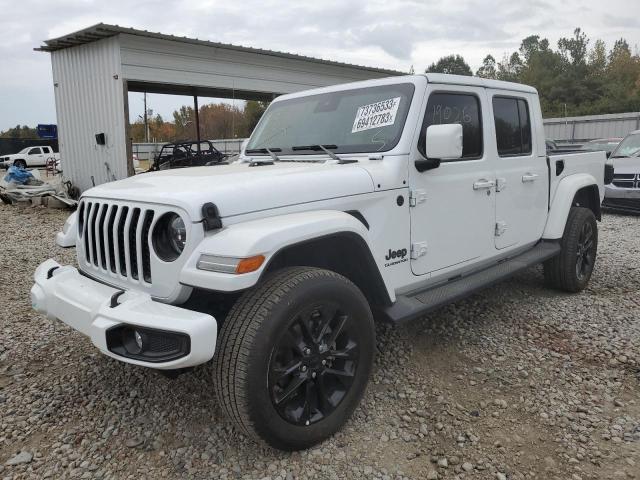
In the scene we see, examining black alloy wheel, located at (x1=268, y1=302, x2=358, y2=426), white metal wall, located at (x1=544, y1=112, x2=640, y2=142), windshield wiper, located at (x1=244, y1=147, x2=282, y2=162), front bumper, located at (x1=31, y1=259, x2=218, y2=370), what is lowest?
black alloy wheel, located at (x1=268, y1=302, x2=358, y2=426)

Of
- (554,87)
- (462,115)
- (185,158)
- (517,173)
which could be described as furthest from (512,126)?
(554,87)

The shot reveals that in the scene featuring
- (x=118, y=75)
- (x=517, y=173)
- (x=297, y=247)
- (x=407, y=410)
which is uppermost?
(x=118, y=75)

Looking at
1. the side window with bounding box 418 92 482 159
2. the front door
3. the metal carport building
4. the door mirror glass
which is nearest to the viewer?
the door mirror glass

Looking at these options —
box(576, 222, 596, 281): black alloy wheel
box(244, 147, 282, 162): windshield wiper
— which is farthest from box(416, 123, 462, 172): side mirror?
box(576, 222, 596, 281): black alloy wheel

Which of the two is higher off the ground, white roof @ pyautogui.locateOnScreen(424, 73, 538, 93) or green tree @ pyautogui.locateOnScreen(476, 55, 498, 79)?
green tree @ pyautogui.locateOnScreen(476, 55, 498, 79)

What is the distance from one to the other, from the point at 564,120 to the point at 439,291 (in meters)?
22.1

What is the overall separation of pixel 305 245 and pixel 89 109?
10.9 meters

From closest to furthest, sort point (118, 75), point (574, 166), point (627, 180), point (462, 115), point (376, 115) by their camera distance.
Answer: point (376, 115) < point (462, 115) < point (574, 166) < point (627, 180) < point (118, 75)

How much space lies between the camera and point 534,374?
11.2 feet

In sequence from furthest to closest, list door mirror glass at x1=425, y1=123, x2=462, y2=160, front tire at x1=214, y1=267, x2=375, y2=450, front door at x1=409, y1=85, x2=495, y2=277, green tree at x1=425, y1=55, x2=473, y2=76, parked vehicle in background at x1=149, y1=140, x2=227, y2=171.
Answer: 1. green tree at x1=425, y1=55, x2=473, y2=76
2. parked vehicle in background at x1=149, y1=140, x2=227, y2=171
3. front door at x1=409, y1=85, x2=495, y2=277
4. door mirror glass at x1=425, y1=123, x2=462, y2=160
5. front tire at x1=214, y1=267, x2=375, y2=450

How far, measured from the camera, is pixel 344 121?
Result: 11.7ft

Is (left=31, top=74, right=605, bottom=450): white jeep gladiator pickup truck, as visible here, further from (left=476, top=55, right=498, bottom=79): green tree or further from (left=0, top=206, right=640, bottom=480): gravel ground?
(left=476, top=55, right=498, bottom=79): green tree

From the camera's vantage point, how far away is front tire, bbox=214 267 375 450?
7.54 ft

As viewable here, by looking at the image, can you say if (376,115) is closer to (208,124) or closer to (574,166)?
(574,166)
